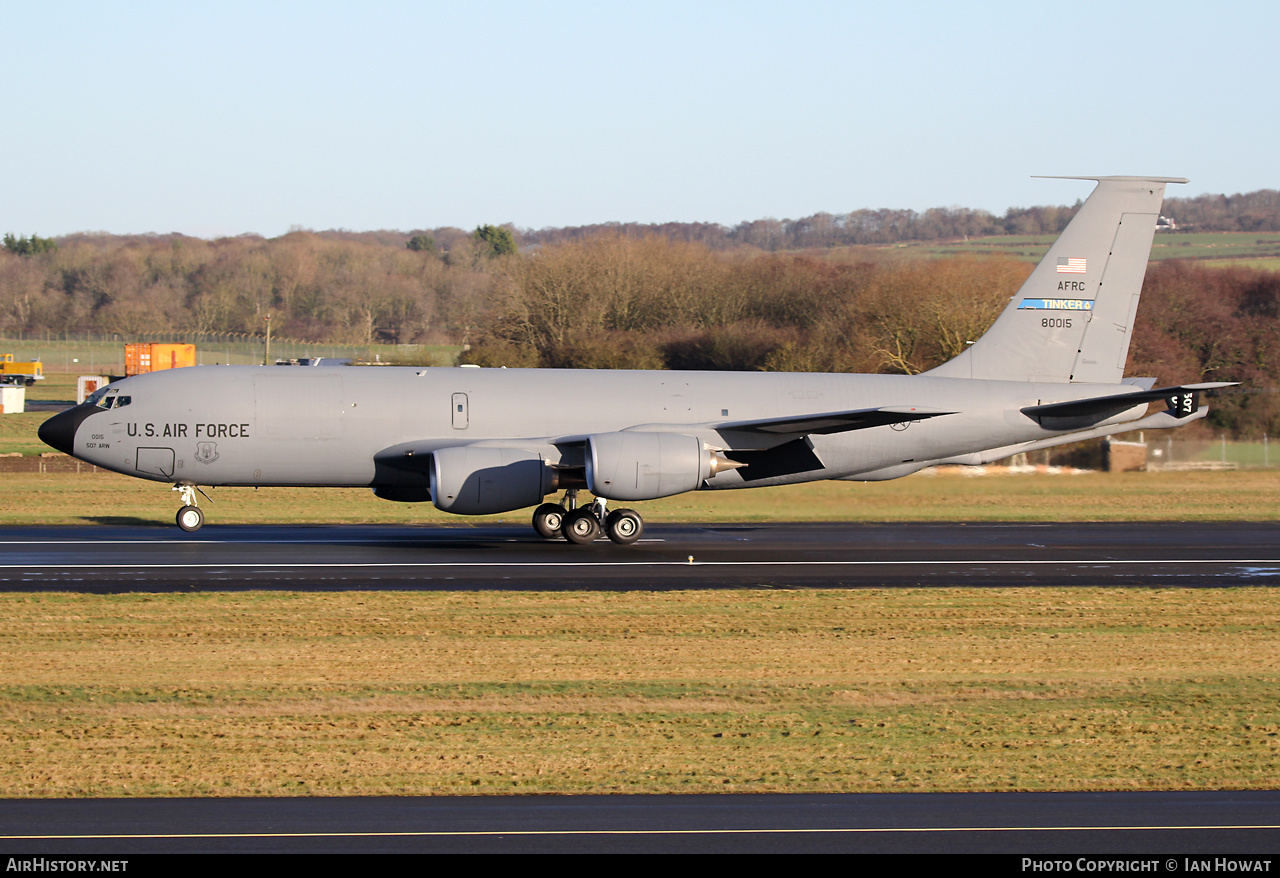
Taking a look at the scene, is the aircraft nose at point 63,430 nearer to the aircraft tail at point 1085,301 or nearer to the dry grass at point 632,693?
the dry grass at point 632,693

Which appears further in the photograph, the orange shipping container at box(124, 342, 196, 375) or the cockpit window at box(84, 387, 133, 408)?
the orange shipping container at box(124, 342, 196, 375)

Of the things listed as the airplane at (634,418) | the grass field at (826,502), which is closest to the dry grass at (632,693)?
the airplane at (634,418)

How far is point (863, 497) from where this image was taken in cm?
3119

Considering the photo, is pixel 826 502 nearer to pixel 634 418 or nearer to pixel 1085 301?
pixel 634 418

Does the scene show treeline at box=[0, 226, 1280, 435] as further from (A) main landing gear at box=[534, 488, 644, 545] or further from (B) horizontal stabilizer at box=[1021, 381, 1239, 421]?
(A) main landing gear at box=[534, 488, 644, 545]

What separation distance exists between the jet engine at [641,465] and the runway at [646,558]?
137 cm

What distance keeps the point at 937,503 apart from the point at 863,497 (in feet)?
13.2

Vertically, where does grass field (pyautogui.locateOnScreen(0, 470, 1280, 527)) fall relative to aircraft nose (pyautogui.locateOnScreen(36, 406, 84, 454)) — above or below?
below

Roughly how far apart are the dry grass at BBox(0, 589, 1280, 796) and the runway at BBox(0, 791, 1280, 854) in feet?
1.26

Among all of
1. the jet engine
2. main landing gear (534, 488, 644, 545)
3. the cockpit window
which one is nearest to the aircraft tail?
the jet engine

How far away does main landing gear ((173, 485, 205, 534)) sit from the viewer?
27.7m

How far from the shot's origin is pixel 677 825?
8.94 meters

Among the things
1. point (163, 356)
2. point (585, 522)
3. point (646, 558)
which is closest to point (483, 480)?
point (585, 522)
